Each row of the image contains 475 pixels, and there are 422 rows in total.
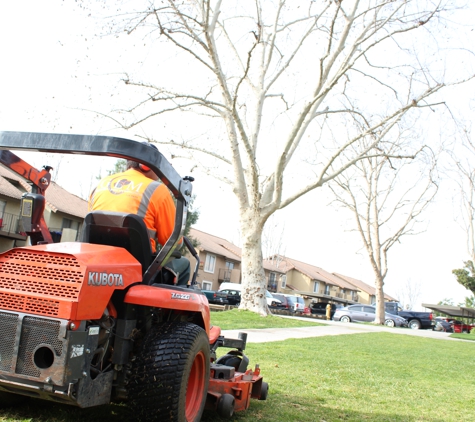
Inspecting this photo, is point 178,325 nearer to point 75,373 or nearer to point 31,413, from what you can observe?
point 75,373

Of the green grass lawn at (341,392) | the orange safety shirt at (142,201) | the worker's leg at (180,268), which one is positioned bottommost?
the green grass lawn at (341,392)

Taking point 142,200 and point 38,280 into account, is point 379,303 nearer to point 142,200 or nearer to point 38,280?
point 142,200

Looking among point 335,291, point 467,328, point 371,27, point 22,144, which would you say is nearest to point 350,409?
point 22,144

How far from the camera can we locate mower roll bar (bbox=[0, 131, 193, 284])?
142 inches

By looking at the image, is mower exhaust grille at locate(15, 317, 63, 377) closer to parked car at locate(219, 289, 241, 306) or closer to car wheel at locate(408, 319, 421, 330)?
parked car at locate(219, 289, 241, 306)

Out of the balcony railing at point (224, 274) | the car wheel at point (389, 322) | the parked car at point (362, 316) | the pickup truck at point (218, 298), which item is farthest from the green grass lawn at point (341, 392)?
the balcony railing at point (224, 274)

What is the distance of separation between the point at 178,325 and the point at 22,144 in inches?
65.0

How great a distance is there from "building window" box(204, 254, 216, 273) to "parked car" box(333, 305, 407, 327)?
64.5 ft

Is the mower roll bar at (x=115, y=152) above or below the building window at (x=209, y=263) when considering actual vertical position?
below

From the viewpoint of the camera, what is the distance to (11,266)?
133 inches

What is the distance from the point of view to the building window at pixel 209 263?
189 feet

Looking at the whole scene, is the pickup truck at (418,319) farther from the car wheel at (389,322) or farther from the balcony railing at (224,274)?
the balcony railing at (224,274)

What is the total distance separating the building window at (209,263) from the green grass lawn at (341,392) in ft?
150

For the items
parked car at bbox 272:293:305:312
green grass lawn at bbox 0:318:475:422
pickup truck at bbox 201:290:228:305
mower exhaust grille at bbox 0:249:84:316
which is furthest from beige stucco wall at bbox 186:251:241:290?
mower exhaust grille at bbox 0:249:84:316
